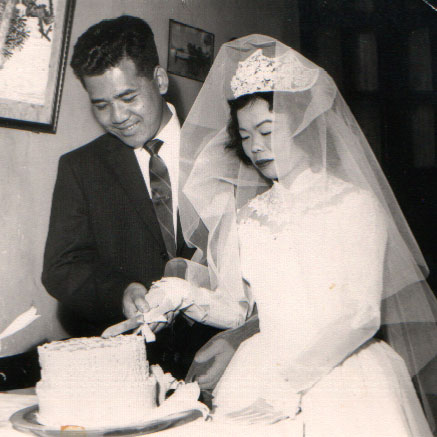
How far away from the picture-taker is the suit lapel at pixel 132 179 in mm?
2115

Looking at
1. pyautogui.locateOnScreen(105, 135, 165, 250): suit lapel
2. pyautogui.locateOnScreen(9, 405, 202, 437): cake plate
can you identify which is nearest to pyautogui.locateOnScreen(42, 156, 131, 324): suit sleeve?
pyautogui.locateOnScreen(105, 135, 165, 250): suit lapel

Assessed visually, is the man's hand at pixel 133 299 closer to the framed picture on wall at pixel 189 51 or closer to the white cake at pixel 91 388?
the white cake at pixel 91 388

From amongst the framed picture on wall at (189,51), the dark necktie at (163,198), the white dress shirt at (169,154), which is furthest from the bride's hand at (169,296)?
the framed picture on wall at (189,51)

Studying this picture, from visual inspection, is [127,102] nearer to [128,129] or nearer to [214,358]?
[128,129]

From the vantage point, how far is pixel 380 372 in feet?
4.33

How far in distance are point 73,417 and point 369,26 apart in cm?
288

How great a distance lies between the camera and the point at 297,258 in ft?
5.02

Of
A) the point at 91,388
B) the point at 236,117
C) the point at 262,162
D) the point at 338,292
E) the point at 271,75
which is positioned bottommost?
the point at 91,388

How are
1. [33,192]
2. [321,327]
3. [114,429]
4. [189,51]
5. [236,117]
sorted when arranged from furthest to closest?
[189,51] → [33,192] → [236,117] → [321,327] → [114,429]

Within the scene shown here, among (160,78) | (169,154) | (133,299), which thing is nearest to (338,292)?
(133,299)

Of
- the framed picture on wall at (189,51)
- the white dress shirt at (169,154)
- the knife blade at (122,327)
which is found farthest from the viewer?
the framed picture on wall at (189,51)

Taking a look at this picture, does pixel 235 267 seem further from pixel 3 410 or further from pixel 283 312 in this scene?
pixel 3 410

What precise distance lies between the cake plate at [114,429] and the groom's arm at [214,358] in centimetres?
39

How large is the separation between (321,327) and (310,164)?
1.63ft
